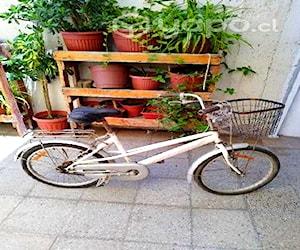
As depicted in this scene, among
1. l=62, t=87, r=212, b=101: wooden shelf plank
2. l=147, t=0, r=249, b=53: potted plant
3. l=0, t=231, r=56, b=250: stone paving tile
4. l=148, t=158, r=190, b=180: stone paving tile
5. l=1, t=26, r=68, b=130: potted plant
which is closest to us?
l=0, t=231, r=56, b=250: stone paving tile

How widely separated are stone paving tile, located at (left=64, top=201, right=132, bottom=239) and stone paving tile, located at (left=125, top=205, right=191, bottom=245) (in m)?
0.06

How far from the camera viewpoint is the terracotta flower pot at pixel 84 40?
6.68ft

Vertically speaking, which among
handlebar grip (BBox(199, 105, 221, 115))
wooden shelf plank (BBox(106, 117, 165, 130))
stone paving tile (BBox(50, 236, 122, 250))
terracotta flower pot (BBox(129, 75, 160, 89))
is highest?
handlebar grip (BBox(199, 105, 221, 115))

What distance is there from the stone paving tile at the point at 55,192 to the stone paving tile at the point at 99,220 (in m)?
0.11

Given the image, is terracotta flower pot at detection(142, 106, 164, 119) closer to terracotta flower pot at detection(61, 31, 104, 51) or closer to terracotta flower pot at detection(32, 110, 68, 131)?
terracotta flower pot at detection(61, 31, 104, 51)

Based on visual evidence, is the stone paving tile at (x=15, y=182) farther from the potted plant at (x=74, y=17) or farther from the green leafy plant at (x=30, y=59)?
the potted plant at (x=74, y=17)

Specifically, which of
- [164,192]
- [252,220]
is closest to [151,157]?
[164,192]

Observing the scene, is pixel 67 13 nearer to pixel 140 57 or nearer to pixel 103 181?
pixel 140 57

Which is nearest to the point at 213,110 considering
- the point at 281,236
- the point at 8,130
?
the point at 281,236

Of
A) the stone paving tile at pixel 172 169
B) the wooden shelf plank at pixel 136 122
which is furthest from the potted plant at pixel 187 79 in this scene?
the stone paving tile at pixel 172 169

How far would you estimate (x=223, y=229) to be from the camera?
4.87 feet

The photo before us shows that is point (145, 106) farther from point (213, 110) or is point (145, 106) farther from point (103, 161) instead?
point (213, 110)

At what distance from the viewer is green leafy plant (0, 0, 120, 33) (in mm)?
1912

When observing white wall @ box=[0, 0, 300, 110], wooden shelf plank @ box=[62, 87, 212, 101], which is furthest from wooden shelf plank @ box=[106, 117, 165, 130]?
white wall @ box=[0, 0, 300, 110]
